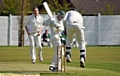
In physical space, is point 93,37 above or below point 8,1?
below

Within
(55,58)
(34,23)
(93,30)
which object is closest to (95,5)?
(93,30)

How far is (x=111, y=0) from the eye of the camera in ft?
180

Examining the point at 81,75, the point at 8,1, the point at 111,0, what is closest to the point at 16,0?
the point at 8,1

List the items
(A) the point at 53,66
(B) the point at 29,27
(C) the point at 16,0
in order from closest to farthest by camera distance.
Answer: (A) the point at 53,66 → (B) the point at 29,27 → (C) the point at 16,0

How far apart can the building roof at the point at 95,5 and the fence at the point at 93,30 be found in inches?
307

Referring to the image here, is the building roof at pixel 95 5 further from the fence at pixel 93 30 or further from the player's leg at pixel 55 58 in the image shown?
the player's leg at pixel 55 58

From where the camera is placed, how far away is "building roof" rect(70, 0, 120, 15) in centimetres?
5156

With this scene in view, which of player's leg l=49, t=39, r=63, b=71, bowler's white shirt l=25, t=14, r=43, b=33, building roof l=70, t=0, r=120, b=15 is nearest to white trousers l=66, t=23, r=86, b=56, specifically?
player's leg l=49, t=39, r=63, b=71

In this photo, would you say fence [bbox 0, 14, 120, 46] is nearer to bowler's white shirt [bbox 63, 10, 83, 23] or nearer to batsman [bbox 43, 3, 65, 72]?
bowler's white shirt [bbox 63, 10, 83, 23]

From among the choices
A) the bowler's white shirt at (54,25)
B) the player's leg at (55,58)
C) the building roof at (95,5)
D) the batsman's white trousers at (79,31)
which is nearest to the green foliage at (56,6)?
the building roof at (95,5)

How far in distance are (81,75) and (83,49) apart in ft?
8.63

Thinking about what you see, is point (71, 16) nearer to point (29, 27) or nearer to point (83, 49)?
point (83, 49)

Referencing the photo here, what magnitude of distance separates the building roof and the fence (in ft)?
25.6

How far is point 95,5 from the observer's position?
176 feet
